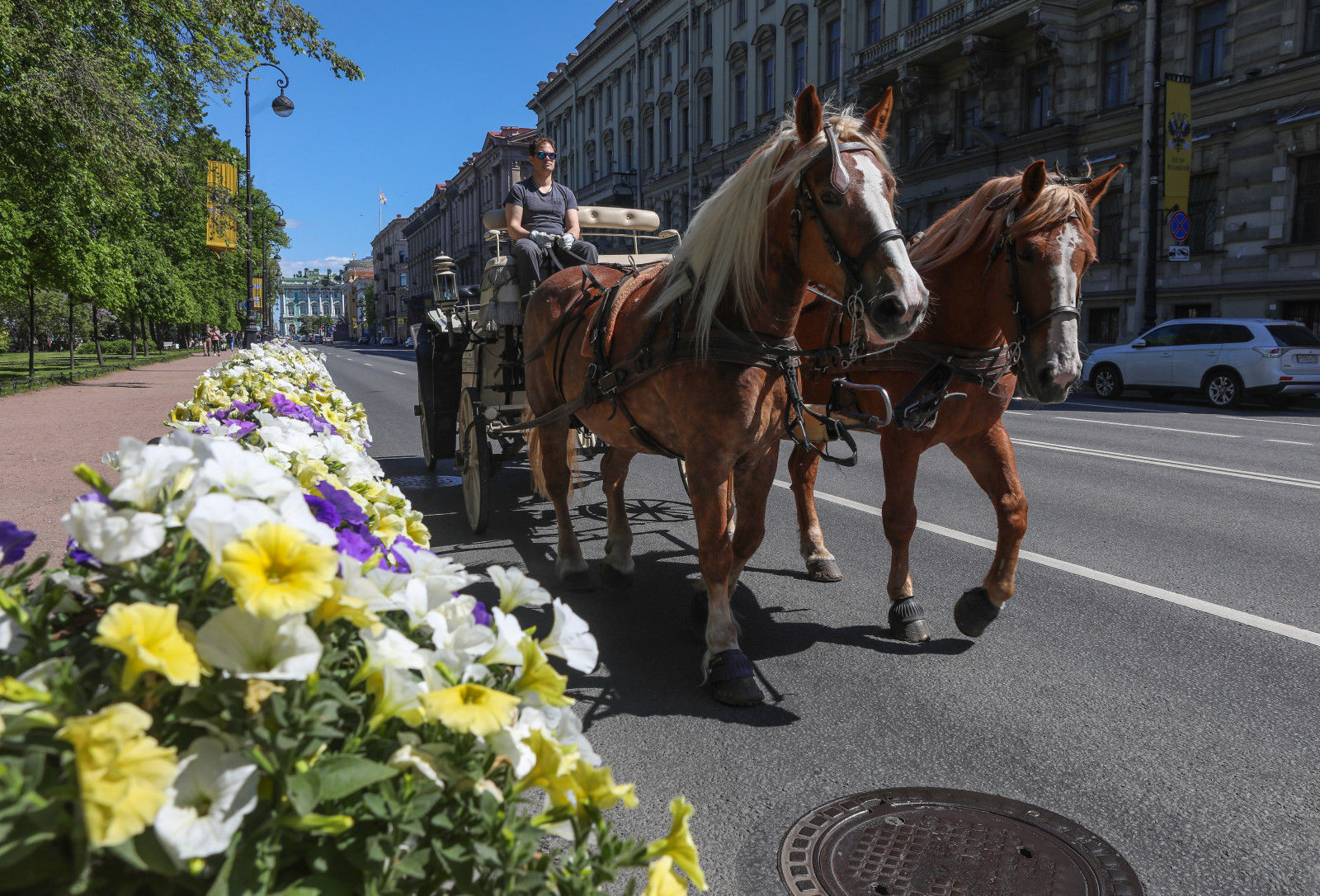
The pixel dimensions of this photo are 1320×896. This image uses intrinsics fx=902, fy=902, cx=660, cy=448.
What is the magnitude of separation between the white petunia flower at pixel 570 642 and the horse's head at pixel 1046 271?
3.04 m

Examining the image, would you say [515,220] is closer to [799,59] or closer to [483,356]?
[483,356]

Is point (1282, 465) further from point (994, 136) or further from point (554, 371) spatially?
point (994, 136)

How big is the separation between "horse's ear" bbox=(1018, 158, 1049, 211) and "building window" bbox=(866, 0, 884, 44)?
33925mm

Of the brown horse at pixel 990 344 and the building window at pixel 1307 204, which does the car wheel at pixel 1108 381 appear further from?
the brown horse at pixel 990 344

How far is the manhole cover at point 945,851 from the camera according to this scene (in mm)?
2541

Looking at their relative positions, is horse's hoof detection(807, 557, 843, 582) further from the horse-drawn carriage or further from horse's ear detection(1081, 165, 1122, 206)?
horse's ear detection(1081, 165, 1122, 206)

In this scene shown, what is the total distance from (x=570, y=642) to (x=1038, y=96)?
Answer: 32705mm

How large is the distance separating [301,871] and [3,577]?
0.66 metres

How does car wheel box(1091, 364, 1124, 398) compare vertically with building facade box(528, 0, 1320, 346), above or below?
below

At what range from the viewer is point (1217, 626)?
4.54 meters

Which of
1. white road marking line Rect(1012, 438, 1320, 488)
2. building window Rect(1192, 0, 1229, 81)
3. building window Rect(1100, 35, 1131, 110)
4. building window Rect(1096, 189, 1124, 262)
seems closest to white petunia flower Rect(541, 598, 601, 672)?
white road marking line Rect(1012, 438, 1320, 488)

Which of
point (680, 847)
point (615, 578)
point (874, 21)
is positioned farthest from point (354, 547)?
point (874, 21)

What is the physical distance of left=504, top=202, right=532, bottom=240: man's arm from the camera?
6.60 metres

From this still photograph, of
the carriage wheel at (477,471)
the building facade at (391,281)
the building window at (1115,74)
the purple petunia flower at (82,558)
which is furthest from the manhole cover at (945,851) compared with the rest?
the building facade at (391,281)
